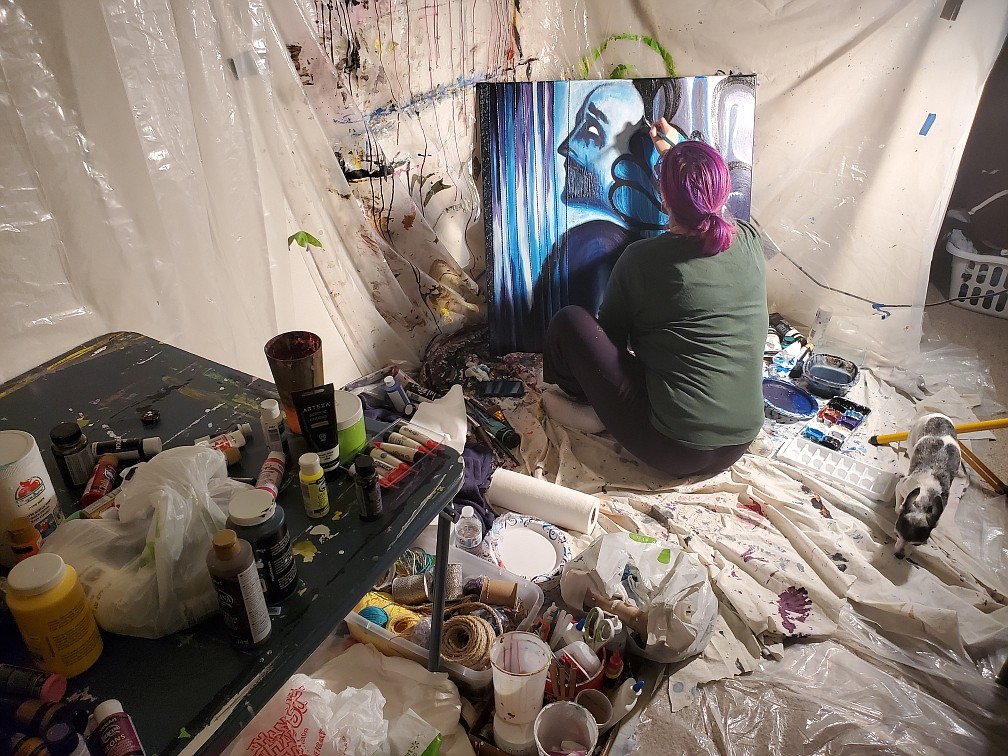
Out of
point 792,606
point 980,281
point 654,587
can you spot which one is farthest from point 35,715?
point 980,281

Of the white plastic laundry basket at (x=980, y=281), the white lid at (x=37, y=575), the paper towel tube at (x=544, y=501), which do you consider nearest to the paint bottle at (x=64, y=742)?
the white lid at (x=37, y=575)

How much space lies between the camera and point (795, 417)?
2252mm

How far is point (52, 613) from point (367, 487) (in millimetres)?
358

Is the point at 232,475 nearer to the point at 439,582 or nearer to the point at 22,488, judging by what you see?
the point at 22,488

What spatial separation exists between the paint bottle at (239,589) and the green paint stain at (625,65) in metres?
2.40

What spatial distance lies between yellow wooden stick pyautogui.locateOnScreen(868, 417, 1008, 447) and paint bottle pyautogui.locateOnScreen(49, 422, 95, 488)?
2.15 m

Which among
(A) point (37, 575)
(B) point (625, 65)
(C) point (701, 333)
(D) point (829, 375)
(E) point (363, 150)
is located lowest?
(D) point (829, 375)

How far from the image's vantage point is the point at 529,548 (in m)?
1.71

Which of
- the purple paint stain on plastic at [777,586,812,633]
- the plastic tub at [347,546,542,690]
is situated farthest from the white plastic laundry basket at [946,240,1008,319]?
the plastic tub at [347,546,542,690]

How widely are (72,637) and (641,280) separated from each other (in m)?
1.53

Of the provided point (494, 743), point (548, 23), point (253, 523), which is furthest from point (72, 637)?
point (548, 23)

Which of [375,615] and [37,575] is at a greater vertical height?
[37,575]

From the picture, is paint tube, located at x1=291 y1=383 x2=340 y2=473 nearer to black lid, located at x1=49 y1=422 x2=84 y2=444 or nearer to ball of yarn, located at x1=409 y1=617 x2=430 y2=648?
black lid, located at x1=49 y1=422 x2=84 y2=444

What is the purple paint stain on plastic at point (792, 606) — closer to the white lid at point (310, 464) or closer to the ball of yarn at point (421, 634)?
the ball of yarn at point (421, 634)
